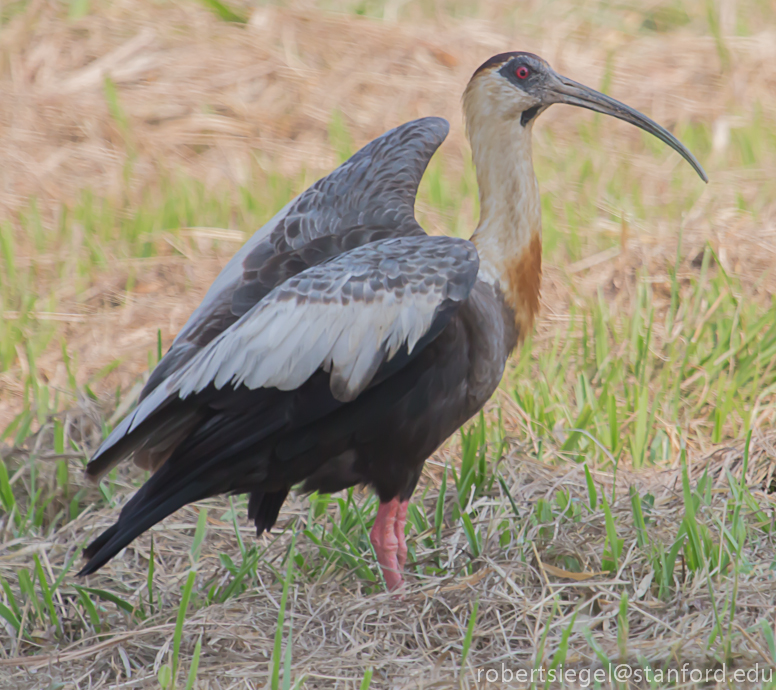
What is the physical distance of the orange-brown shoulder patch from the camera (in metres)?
3.23

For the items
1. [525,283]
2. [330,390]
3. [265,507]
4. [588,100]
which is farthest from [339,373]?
[588,100]

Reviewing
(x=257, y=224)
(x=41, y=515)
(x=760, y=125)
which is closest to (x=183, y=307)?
(x=257, y=224)

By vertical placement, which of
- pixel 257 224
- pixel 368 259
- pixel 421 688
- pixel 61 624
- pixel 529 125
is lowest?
pixel 61 624

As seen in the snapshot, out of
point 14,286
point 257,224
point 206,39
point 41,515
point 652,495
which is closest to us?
point 652,495

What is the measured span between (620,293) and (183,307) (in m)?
2.11

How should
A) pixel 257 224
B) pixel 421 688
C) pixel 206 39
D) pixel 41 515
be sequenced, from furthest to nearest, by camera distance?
pixel 206 39
pixel 257 224
pixel 41 515
pixel 421 688

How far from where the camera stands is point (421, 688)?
2443mm

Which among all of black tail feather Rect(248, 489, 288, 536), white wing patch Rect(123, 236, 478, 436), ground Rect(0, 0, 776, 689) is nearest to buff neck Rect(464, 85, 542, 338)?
white wing patch Rect(123, 236, 478, 436)

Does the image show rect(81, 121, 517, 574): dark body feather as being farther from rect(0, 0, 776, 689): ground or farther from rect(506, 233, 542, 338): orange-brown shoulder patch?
rect(0, 0, 776, 689): ground

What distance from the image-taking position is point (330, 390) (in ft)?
9.33

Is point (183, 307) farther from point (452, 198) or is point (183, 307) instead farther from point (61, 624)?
point (61, 624)

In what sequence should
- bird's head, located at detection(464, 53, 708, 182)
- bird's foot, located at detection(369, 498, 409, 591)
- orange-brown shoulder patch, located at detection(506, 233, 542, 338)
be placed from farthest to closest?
bird's head, located at detection(464, 53, 708, 182), orange-brown shoulder patch, located at detection(506, 233, 542, 338), bird's foot, located at detection(369, 498, 409, 591)

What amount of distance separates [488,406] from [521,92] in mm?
1320

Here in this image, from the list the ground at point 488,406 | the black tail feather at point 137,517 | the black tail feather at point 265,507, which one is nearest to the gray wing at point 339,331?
the black tail feather at point 137,517
